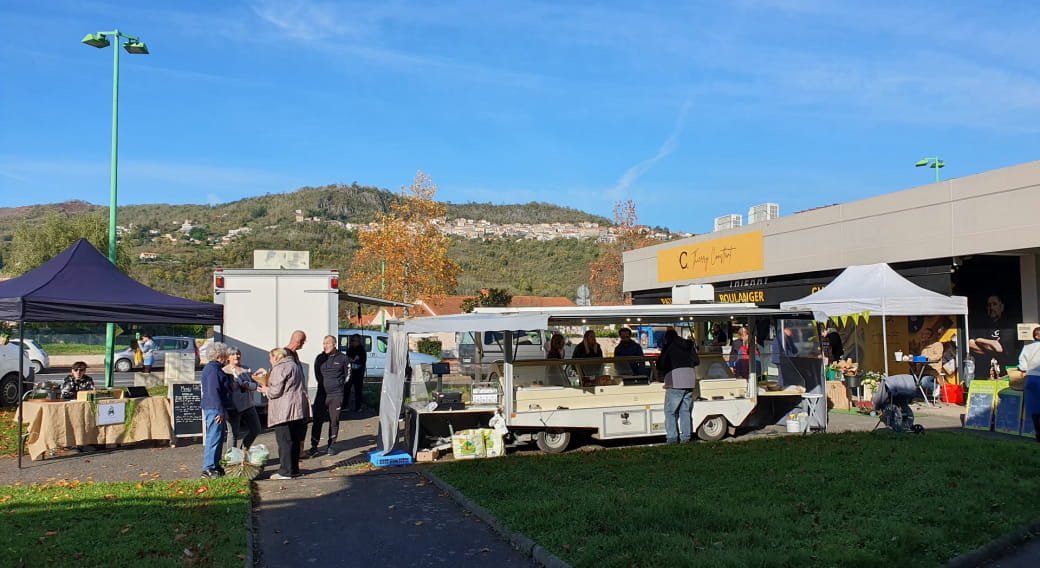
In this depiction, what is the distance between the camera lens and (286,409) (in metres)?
9.38

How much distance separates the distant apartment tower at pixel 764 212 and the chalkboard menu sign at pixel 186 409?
18.4 metres

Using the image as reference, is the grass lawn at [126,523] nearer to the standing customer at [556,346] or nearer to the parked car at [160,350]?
the standing customer at [556,346]

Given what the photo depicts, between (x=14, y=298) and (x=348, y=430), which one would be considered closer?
(x=14, y=298)

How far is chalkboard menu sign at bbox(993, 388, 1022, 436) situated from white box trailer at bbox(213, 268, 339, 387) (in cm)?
1077

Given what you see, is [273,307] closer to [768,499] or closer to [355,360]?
[355,360]

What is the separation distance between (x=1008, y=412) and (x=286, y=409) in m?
10.3

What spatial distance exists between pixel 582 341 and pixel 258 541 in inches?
250

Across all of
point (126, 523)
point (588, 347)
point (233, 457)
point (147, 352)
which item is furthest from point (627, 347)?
point (147, 352)

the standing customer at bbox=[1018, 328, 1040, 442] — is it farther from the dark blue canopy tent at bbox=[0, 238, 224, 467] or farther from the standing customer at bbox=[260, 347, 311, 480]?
the dark blue canopy tent at bbox=[0, 238, 224, 467]

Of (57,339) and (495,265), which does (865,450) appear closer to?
(57,339)

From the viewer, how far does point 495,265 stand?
92.4m

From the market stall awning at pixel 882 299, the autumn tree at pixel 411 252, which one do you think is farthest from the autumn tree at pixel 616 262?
the market stall awning at pixel 882 299

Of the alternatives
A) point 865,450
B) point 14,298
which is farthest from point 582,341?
point 14,298

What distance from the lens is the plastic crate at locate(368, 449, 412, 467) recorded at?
10188 millimetres
